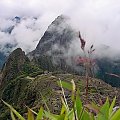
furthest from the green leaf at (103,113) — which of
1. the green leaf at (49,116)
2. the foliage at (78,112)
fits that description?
the green leaf at (49,116)

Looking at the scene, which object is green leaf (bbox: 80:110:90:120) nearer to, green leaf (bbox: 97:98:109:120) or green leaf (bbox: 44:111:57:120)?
green leaf (bbox: 97:98:109:120)

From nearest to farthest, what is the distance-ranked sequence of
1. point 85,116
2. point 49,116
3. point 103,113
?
point 103,113
point 85,116
point 49,116

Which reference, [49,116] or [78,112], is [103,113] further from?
[49,116]

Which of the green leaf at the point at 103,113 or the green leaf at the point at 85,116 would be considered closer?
the green leaf at the point at 103,113

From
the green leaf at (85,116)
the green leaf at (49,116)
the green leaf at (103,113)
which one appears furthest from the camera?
the green leaf at (49,116)

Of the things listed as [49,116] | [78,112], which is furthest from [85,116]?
[49,116]

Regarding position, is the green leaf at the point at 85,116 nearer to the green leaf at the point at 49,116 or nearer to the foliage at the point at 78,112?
the foliage at the point at 78,112

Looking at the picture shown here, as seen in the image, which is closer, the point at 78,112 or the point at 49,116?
the point at 78,112

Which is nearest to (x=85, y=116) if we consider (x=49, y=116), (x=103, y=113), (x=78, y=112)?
(x=78, y=112)

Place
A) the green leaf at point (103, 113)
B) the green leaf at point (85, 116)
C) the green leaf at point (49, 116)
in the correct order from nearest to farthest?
the green leaf at point (103, 113), the green leaf at point (85, 116), the green leaf at point (49, 116)

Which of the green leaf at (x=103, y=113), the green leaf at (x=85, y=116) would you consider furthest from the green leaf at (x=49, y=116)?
the green leaf at (x=103, y=113)

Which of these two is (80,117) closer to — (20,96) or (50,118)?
(50,118)

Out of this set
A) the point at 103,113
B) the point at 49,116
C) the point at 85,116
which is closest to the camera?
the point at 103,113

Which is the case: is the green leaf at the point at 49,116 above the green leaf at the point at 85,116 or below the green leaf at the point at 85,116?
above
